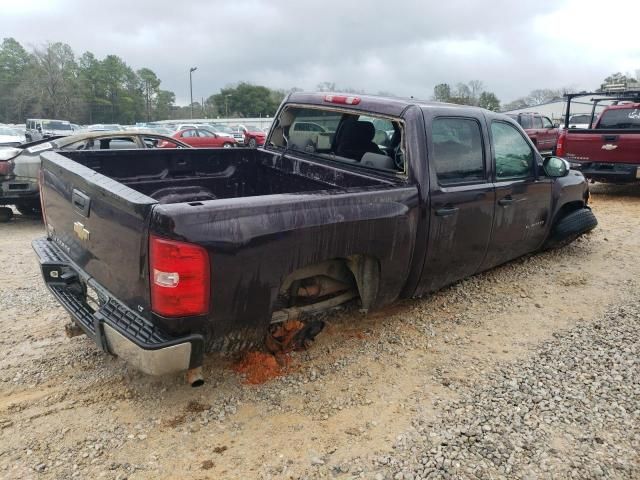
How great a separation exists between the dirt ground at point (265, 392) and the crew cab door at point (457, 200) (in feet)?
1.69

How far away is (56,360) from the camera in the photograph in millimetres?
3498

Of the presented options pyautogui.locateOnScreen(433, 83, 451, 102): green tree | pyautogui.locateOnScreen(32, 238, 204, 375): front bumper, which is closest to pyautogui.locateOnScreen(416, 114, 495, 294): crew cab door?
pyautogui.locateOnScreen(32, 238, 204, 375): front bumper

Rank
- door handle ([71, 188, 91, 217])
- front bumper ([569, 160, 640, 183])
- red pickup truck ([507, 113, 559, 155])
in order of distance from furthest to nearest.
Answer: red pickup truck ([507, 113, 559, 155])
front bumper ([569, 160, 640, 183])
door handle ([71, 188, 91, 217])

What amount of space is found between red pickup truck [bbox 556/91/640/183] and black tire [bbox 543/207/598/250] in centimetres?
447

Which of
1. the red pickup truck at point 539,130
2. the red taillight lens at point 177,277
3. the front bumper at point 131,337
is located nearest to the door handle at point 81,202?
the front bumper at point 131,337

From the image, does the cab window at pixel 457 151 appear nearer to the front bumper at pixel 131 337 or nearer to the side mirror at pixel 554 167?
the side mirror at pixel 554 167

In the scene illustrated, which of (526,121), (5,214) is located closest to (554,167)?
(5,214)

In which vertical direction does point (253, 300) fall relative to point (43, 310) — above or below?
above

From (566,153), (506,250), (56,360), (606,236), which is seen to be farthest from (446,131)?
(566,153)

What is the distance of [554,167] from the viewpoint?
488cm

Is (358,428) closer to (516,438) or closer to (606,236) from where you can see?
(516,438)

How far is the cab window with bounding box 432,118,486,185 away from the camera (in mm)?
3826

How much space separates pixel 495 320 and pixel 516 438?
1.63 meters

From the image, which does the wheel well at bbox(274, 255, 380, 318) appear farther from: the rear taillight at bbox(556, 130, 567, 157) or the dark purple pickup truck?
the rear taillight at bbox(556, 130, 567, 157)
